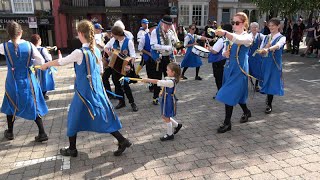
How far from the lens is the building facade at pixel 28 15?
17.7 m

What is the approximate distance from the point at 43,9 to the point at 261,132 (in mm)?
17650

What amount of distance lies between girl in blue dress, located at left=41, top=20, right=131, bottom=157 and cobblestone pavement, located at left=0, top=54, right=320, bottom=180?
0.53 m

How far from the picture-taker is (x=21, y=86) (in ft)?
14.1

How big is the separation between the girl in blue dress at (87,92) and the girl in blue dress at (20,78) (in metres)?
0.72

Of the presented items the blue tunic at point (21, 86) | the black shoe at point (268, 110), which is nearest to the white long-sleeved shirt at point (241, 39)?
the black shoe at point (268, 110)

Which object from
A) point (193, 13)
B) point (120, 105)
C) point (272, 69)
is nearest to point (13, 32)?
point (120, 105)

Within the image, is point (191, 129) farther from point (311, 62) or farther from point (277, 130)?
point (311, 62)

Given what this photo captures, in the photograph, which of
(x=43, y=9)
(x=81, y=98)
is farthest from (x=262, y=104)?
(x=43, y=9)

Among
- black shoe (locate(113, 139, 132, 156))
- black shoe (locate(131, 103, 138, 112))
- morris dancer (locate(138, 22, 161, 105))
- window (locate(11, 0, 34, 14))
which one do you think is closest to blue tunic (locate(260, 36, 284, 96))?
morris dancer (locate(138, 22, 161, 105))

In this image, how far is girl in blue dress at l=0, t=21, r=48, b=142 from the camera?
4.17m

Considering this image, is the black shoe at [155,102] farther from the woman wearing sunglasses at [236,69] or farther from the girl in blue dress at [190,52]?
the girl in blue dress at [190,52]

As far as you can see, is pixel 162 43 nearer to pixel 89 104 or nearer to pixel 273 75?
pixel 273 75

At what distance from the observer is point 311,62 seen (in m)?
12.3

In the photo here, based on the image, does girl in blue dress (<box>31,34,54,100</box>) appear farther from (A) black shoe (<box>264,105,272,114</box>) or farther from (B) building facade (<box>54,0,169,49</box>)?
(B) building facade (<box>54,0,169,49</box>)
